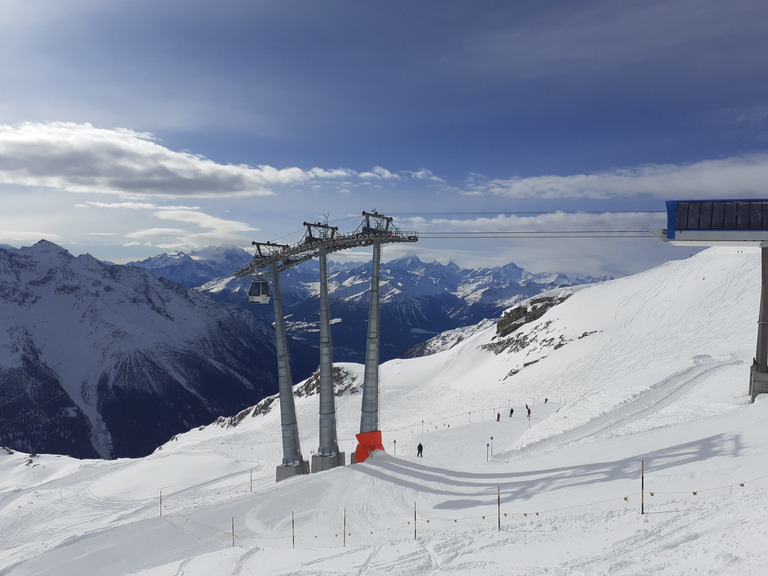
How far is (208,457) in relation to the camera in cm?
4581

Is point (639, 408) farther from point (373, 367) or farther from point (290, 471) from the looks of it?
point (290, 471)

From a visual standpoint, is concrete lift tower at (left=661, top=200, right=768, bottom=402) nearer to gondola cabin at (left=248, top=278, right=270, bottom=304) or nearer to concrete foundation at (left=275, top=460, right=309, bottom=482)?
gondola cabin at (left=248, top=278, right=270, bottom=304)

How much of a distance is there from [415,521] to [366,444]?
44.2 ft

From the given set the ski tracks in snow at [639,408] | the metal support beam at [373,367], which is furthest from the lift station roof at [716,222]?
the metal support beam at [373,367]

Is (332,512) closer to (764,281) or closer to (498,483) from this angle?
(498,483)

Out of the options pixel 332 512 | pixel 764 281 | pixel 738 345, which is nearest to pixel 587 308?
pixel 738 345

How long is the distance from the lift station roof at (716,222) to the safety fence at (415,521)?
48.9 feet

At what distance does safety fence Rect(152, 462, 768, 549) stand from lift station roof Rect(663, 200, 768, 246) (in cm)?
1491

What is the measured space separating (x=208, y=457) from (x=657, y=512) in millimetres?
42939

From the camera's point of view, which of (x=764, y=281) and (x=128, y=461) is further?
(x=128, y=461)

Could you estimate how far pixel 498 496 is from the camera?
16.5 meters

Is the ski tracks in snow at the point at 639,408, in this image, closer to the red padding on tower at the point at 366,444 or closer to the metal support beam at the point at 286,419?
the red padding on tower at the point at 366,444

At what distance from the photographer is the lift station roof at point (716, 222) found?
23375 millimetres

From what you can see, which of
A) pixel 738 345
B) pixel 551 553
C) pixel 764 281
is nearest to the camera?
pixel 551 553
